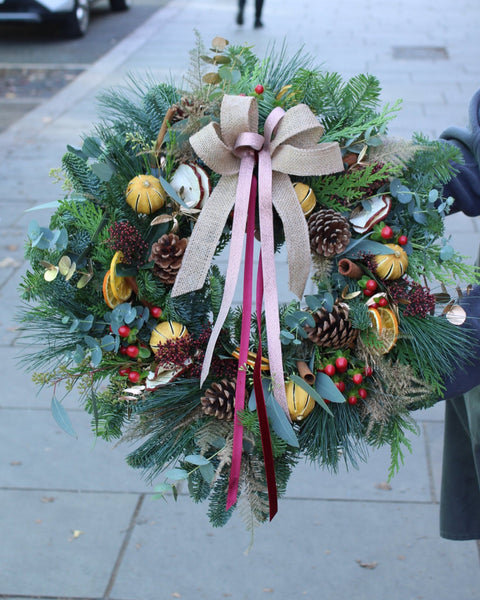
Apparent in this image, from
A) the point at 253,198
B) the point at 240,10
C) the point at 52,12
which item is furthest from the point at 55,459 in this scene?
the point at 52,12

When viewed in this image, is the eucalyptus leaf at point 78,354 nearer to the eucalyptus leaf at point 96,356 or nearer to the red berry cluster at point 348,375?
the eucalyptus leaf at point 96,356

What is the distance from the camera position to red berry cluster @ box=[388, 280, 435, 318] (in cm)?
137

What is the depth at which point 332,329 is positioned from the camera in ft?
4.34

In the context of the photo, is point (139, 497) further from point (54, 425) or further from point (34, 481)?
point (54, 425)

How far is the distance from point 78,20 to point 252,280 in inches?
417

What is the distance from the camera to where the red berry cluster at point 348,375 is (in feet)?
4.44

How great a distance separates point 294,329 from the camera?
136cm

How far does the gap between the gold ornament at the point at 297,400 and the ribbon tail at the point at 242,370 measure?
0.28 feet

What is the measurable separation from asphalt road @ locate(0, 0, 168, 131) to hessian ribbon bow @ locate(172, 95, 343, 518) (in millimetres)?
6183

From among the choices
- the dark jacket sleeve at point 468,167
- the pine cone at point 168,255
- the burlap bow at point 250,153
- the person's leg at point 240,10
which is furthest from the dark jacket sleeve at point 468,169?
the person's leg at point 240,10

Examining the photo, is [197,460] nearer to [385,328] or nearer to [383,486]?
[385,328]

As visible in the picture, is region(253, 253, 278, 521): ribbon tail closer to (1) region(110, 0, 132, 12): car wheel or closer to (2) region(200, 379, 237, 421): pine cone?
(2) region(200, 379, 237, 421): pine cone

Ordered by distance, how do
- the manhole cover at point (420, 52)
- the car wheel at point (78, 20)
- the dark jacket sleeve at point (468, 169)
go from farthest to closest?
1. the car wheel at point (78, 20)
2. the manhole cover at point (420, 52)
3. the dark jacket sleeve at point (468, 169)

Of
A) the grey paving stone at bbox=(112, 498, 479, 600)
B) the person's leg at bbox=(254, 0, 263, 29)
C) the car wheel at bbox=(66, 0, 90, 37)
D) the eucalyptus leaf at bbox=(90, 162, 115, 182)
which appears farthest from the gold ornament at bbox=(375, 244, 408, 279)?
the car wheel at bbox=(66, 0, 90, 37)
